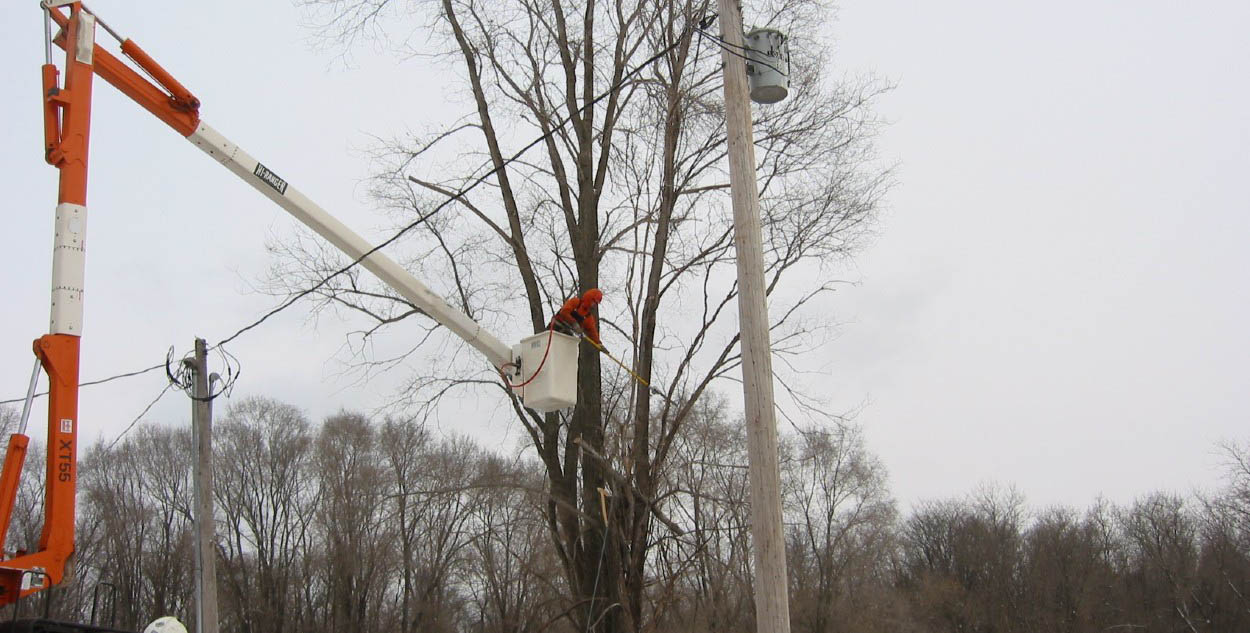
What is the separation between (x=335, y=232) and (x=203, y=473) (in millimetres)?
4895

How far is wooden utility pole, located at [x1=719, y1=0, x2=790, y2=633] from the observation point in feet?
20.9

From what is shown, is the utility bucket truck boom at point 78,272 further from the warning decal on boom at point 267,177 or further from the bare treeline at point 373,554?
the bare treeline at point 373,554

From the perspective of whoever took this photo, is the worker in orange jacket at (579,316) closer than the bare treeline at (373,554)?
Yes

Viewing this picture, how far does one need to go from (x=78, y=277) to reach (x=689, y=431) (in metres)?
9.39

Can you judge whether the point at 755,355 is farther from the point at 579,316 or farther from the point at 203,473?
the point at 203,473

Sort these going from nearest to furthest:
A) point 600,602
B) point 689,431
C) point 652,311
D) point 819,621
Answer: point 600,602 < point 652,311 < point 689,431 < point 819,621

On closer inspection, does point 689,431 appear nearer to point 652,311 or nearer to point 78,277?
point 652,311

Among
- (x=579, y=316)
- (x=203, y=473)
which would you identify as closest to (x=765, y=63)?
(x=579, y=316)

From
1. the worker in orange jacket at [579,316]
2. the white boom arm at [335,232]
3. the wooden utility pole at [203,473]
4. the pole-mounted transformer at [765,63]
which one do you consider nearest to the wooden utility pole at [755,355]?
the pole-mounted transformer at [765,63]

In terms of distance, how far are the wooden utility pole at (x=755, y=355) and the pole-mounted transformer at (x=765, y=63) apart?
0.32 feet

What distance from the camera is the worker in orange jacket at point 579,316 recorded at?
26.7ft

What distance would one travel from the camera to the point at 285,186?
27.2 ft

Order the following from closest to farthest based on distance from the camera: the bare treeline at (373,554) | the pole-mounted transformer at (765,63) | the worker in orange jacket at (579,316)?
1. the pole-mounted transformer at (765,63)
2. the worker in orange jacket at (579,316)
3. the bare treeline at (373,554)

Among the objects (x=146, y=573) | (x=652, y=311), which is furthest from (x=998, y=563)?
(x=652, y=311)
